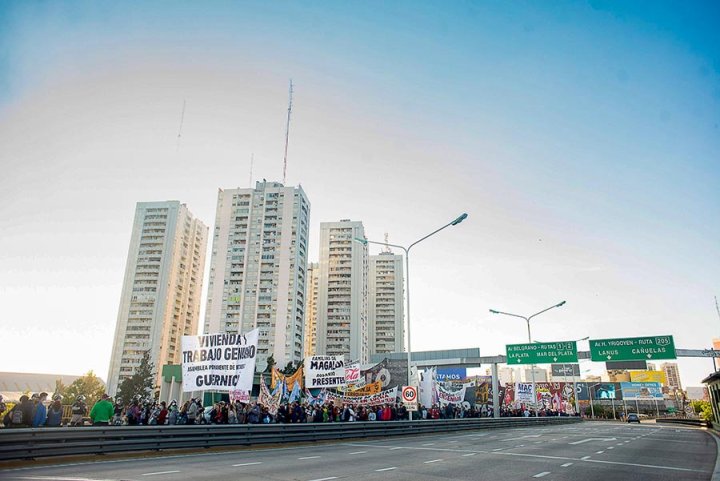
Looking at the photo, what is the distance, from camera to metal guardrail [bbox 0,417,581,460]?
11711 millimetres

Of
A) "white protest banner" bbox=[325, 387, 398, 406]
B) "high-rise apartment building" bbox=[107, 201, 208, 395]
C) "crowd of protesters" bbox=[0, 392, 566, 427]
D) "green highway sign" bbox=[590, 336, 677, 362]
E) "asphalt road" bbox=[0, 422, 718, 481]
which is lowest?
"asphalt road" bbox=[0, 422, 718, 481]

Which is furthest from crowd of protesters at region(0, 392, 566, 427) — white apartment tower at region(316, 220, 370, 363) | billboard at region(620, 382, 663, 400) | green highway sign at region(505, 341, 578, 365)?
white apartment tower at region(316, 220, 370, 363)

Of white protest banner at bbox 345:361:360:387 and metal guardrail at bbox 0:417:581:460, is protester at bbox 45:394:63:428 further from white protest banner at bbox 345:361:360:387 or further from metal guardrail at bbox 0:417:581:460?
white protest banner at bbox 345:361:360:387

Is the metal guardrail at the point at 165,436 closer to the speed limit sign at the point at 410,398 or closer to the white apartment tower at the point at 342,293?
the speed limit sign at the point at 410,398

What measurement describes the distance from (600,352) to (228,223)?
10113cm

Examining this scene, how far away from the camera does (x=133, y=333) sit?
12531 centimetres


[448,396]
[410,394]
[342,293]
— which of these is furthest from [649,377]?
[410,394]

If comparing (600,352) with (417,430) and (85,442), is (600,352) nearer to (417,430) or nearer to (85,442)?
(417,430)

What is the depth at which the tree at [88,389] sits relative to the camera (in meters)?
98.6

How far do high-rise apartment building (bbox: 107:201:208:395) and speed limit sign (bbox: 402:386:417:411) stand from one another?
114m

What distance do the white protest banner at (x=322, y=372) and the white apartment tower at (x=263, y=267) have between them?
277 ft

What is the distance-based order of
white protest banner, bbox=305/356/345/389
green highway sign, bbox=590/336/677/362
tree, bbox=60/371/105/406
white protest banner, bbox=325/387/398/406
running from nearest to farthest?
white protest banner, bbox=305/356/345/389 < white protest banner, bbox=325/387/398/406 < green highway sign, bbox=590/336/677/362 < tree, bbox=60/371/105/406

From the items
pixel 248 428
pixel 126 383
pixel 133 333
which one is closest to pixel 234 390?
pixel 248 428

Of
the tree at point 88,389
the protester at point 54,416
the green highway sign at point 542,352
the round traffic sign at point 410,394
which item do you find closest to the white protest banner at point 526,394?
the green highway sign at point 542,352
